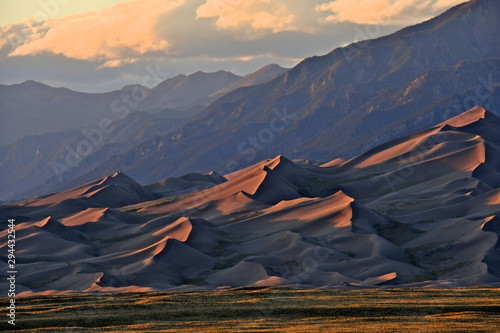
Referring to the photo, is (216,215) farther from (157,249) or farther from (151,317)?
(151,317)

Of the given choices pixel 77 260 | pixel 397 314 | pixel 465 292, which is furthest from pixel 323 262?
pixel 397 314

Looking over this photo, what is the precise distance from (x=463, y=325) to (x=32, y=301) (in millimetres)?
40190

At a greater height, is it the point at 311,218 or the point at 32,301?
the point at 32,301

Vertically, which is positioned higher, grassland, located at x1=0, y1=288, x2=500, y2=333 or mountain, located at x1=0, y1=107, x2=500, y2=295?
grassland, located at x1=0, y1=288, x2=500, y2=333

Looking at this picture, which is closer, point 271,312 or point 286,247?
point 271,312

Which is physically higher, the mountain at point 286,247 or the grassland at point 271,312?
the grassland at point 271,312

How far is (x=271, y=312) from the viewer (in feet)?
198

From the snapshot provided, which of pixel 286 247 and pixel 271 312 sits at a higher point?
pixel 271 312

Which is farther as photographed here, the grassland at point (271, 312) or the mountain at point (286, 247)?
the mountain at point (286, 247)

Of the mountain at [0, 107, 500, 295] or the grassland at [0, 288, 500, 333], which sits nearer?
the grassland at [0, 288, 500, 333]

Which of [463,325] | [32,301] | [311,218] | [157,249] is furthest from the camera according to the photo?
[311,218]

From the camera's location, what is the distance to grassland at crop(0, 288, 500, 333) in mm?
52938

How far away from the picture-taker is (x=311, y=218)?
16838 cm

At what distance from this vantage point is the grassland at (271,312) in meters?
52.9
